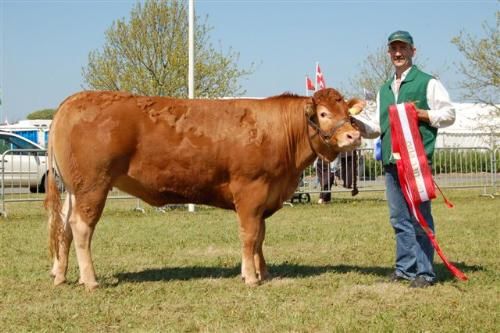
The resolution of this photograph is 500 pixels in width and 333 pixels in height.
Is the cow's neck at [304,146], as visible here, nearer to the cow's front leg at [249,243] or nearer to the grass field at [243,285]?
the cow's front leg at [249,243]

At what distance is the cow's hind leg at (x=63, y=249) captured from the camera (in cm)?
→ 679

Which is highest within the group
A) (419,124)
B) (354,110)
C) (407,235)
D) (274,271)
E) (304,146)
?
(354,110)

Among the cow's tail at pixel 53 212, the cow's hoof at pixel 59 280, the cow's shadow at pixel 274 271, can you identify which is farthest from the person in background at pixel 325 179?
the cow's hoof at pixel 59 280

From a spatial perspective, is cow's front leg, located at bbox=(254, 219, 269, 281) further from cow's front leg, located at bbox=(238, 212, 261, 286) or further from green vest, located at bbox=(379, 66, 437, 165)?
green vest, located at bbox=(379, 66, 437, 165)

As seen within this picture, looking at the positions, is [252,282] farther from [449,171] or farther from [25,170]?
[449,171]

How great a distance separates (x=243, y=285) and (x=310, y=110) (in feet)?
6.27

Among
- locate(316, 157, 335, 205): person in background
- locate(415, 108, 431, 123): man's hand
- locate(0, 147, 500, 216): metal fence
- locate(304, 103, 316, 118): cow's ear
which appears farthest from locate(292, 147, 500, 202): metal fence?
locate(415, 108, 431, 123): man's hand

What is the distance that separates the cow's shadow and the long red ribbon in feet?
3.24

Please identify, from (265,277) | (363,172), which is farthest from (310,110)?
(363,172)

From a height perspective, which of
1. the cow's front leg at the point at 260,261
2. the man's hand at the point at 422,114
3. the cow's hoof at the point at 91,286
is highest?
the man's hand at the point at 422,114

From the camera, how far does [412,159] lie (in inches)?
253

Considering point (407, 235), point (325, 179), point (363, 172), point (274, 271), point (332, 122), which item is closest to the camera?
point (332, 122)

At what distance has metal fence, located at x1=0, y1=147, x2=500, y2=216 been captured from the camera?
51.6 ft

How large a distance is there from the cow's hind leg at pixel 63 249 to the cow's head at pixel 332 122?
266 centimetres
